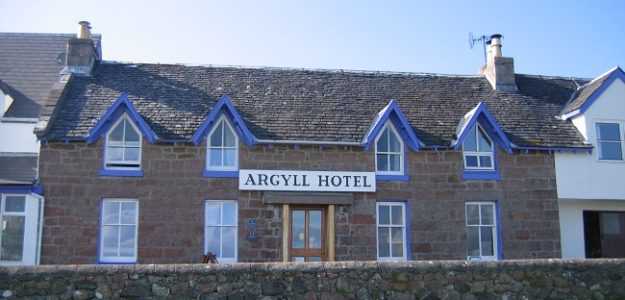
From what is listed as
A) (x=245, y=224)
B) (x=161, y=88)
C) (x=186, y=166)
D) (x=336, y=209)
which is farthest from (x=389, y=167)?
(x=161, y=88)

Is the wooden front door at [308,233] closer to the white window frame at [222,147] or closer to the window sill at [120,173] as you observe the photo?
the white window frame at [222,147]

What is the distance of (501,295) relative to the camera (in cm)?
1125

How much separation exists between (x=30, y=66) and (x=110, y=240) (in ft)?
24.2

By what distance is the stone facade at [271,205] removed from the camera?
56.1 feet

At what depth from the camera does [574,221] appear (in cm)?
1980

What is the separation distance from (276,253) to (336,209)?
1.95 meters

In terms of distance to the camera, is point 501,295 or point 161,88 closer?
point 501,295

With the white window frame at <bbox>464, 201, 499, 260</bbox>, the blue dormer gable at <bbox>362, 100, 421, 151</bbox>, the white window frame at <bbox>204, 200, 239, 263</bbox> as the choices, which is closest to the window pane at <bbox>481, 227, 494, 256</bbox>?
the white window frame at <bbox>464, 201, 499, 260</bbox>

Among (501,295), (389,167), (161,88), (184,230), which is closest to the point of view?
(501,295)

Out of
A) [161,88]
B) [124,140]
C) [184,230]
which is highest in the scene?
[161,88]

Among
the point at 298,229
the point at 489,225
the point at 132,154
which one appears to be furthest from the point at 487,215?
the point at 132,154

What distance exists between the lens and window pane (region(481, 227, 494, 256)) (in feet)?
61.1

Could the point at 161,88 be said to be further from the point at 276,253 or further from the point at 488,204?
the point at 488,204

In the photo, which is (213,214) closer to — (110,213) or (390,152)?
(110,213)
